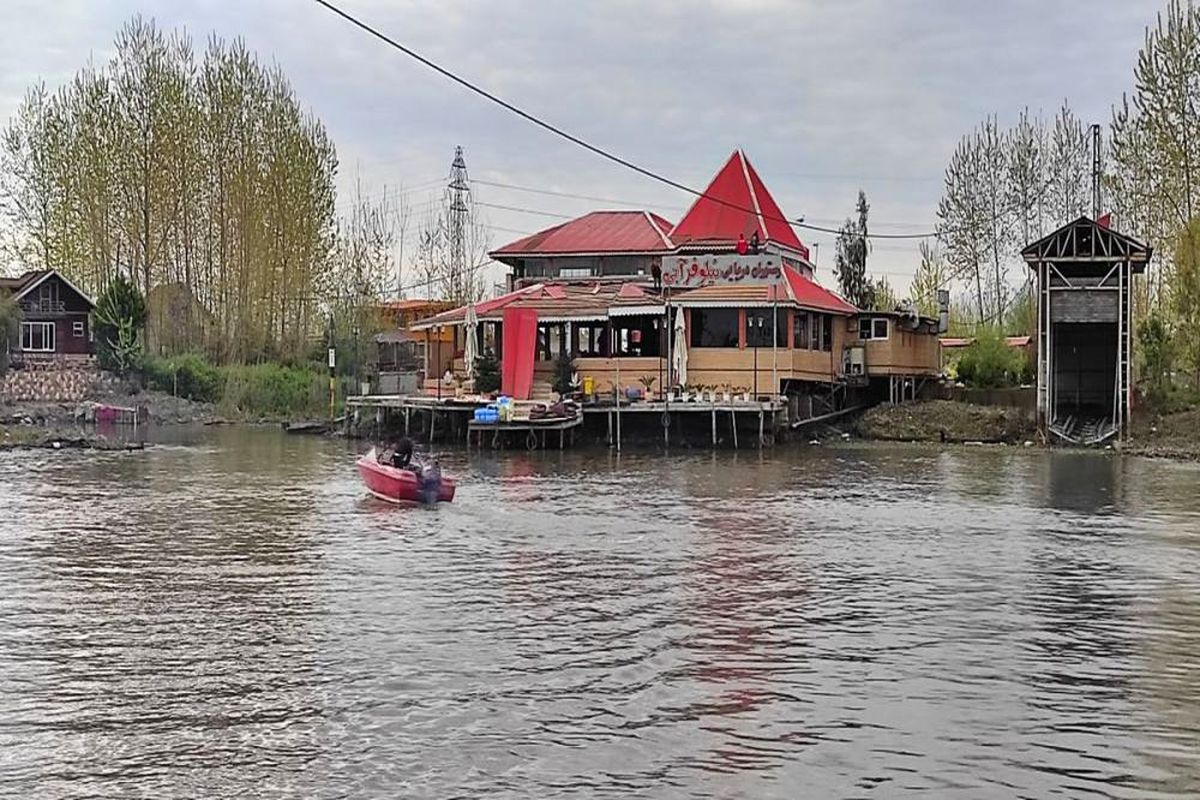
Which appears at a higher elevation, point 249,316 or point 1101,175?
point 1101,175

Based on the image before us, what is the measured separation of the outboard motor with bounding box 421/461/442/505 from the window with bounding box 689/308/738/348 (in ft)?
58.4

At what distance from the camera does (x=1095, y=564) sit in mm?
17062

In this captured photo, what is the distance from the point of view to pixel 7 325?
55.6m

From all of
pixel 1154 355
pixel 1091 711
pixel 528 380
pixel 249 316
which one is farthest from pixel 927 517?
pixel 249 316

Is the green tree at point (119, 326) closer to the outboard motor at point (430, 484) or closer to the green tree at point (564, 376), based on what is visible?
the green tree at point (564, 376)

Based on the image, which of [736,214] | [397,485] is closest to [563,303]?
[736,214]

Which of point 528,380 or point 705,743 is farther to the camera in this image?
point 528,380

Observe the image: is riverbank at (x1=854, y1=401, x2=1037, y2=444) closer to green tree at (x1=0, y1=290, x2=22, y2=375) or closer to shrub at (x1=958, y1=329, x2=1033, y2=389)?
shrub at (x1=958, y1=329, x2=1033, y2=389)

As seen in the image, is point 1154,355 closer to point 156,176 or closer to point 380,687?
point 380,687

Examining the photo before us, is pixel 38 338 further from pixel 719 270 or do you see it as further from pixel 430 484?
pixel 430 484

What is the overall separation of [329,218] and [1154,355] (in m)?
40.0

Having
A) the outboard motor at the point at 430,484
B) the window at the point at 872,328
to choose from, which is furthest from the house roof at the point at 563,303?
the outboard motor at the point at 430,484

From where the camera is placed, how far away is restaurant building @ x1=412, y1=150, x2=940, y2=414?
129ft

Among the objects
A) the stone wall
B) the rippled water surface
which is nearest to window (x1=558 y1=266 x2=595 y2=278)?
the stone wall
